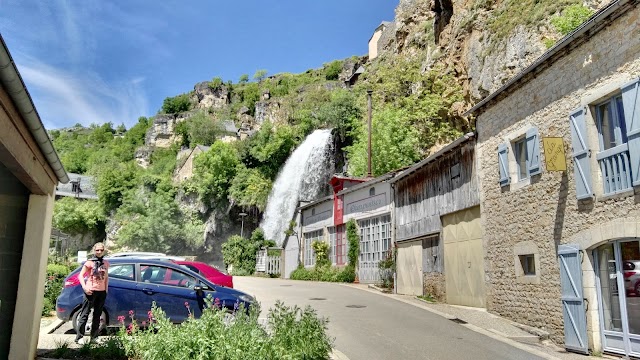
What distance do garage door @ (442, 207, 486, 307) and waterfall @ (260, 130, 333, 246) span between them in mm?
20864

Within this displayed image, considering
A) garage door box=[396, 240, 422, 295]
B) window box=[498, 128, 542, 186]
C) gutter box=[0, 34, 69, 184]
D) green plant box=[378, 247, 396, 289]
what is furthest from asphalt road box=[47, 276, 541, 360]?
gutter box=[0, 34, 69, 184]

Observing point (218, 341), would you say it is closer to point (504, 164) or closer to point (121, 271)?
point (121, 271)

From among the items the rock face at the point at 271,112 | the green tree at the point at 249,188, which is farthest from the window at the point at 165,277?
the rock face at the point at 271,112

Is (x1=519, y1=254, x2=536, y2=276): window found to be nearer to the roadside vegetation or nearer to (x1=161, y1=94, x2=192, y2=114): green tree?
the roadside vegetation

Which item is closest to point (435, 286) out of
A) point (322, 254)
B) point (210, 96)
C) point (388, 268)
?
point (388, 268)

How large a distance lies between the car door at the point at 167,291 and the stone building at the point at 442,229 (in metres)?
7.71

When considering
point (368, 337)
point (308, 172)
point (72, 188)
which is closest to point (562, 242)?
point (368, 337)

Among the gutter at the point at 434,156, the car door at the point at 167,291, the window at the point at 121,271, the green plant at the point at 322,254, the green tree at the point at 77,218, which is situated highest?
the green tree at the point at 77,218

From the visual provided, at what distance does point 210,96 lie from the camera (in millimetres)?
92500

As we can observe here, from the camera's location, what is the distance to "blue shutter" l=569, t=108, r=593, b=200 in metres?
8.59

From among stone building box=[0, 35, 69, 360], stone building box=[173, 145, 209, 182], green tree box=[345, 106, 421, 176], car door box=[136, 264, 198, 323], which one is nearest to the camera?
stone building box=[0, 35, 69, 360]

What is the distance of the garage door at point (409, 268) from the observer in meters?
16.8

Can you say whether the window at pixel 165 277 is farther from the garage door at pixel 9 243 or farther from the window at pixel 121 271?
the garage door at pixel 9 243

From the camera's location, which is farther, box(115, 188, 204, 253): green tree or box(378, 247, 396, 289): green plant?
box(115, 188, 204, 253): green tree
